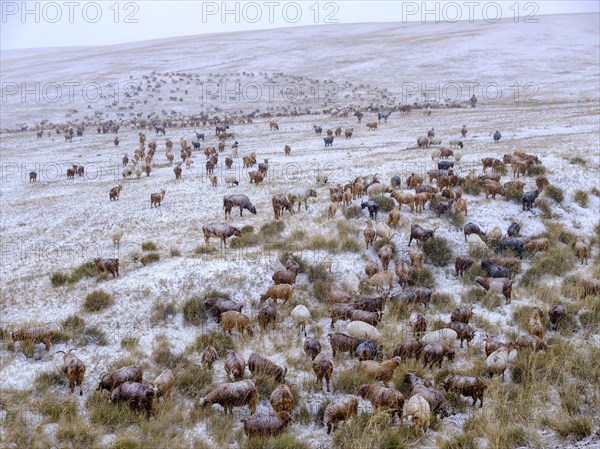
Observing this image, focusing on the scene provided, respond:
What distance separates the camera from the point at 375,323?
11.1 m

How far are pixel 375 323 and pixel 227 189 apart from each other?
12809mm

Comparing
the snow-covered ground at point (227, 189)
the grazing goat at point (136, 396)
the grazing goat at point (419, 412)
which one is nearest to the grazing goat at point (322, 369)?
the snow-covered ground at point (227, 189)

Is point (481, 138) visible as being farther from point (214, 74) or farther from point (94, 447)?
point (214, 74)

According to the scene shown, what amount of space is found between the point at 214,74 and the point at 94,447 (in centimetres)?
8151

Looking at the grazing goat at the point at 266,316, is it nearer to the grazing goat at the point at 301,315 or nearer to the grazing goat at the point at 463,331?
the grazing goat at the point at 301,315

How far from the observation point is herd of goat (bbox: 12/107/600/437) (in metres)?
8.33

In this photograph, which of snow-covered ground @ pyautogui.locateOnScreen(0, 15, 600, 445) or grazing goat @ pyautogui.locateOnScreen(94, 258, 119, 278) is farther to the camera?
grazing goat @ pyautogui.locateOnScreen(94, 258, 119, 278)

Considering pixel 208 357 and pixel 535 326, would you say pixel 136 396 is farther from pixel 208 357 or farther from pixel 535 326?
pixel 535 326

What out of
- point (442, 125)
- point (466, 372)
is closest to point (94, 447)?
point (466, 372)

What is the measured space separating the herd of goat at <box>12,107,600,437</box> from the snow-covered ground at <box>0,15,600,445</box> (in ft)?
1.35

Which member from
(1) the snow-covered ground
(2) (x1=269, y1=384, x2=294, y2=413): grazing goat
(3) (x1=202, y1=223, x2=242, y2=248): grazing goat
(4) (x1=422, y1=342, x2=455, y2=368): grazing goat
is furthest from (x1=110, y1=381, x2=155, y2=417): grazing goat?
(3) (x1=202, y1=223, x2=242, y2=248): grazing goat

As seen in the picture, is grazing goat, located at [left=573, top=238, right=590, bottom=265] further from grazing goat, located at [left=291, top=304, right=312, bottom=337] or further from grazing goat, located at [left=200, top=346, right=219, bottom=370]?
grazing goat, located at [left=200, top=346, right=219, bottom=370]

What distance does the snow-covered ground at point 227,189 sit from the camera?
12.1 m

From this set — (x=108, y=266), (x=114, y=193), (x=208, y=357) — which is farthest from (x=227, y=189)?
(x=208, y=357)
